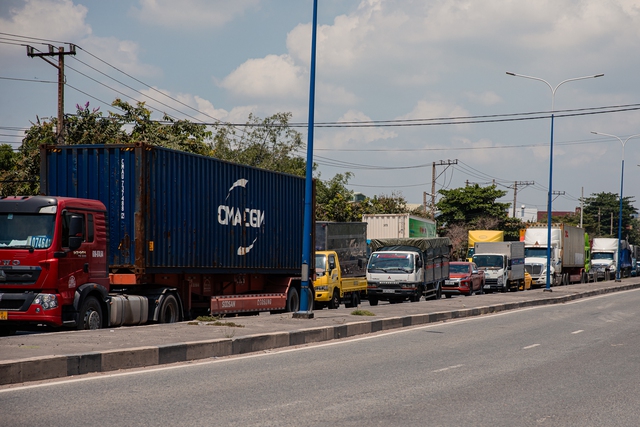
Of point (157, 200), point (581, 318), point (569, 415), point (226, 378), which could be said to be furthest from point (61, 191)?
point (581, 318)

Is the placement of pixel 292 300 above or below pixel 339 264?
below

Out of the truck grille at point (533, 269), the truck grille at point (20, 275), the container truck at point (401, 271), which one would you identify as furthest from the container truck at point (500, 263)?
the truck grille at point (20, 275)

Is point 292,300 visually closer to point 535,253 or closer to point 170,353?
point 170,353

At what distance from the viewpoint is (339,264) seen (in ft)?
82.1

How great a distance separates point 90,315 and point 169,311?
8.56ft

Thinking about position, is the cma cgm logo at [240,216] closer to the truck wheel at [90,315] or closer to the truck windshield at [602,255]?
the truck wheel at [90,315]

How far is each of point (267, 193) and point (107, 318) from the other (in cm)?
682

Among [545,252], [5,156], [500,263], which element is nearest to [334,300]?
[500,263]

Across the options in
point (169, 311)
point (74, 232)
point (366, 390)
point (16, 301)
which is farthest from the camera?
point (169, 311)

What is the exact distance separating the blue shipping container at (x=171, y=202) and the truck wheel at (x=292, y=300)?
169cm

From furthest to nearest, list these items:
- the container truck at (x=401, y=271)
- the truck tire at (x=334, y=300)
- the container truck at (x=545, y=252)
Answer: the container truck at (x=545, y=252)
the container truck at (x=401, y=271)
the truck tire at (x=334, y=300)

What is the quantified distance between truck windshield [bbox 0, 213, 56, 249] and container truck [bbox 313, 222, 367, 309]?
11.0 metres

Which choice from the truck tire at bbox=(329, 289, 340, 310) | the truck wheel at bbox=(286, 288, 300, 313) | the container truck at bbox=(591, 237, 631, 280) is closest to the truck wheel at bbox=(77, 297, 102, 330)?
the truck wheel at bbox=(286, 288, 300, 313)

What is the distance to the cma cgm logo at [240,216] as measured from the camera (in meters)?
17.8
